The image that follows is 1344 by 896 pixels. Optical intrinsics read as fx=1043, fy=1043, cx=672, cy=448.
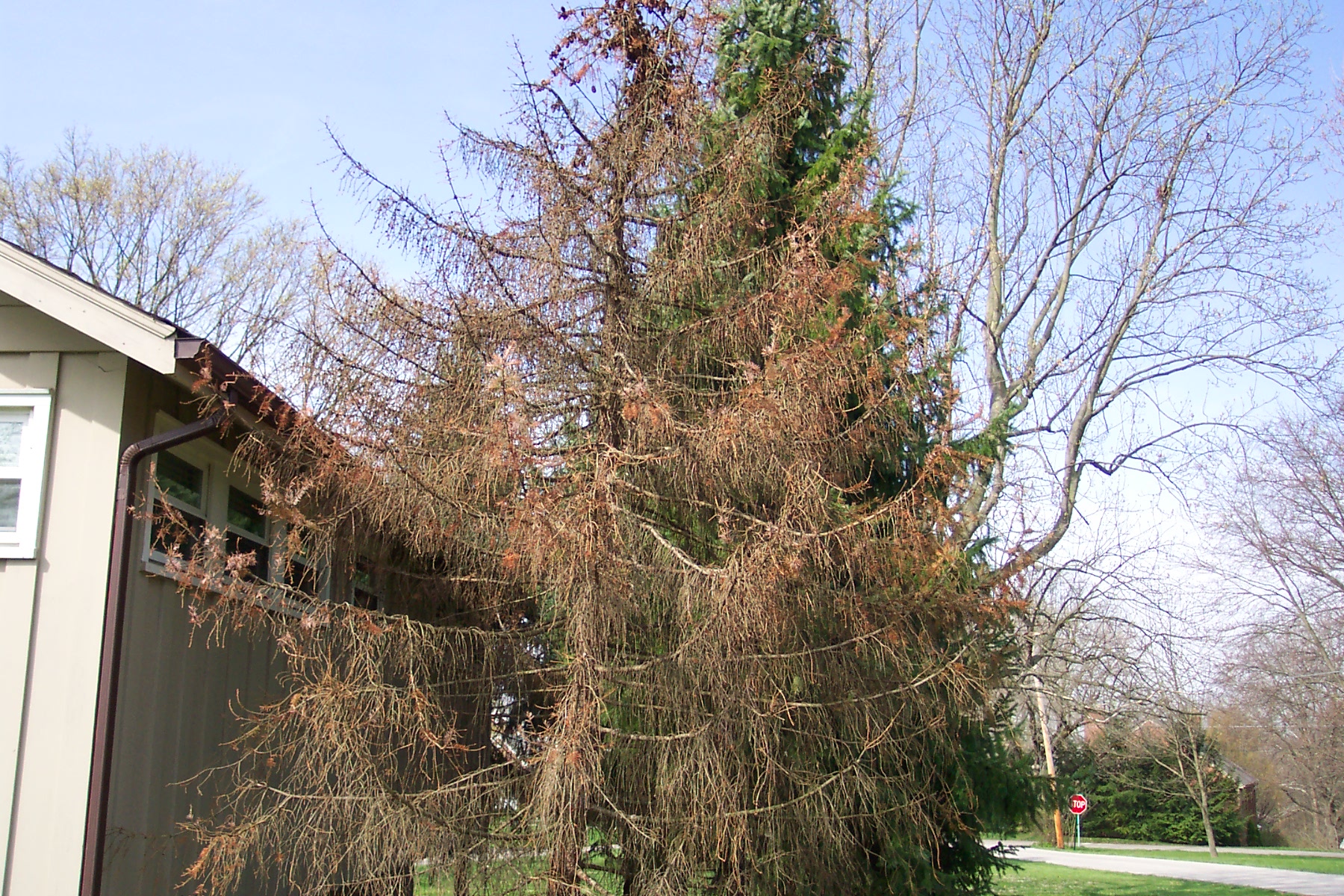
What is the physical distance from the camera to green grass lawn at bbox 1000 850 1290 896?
58.4ft

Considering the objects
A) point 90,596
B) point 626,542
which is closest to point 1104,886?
point 626,542

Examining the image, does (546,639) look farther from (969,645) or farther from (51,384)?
(51,384)

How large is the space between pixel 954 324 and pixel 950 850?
5862mm

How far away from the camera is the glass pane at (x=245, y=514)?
802 cm

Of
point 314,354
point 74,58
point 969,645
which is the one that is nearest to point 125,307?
point 314,354

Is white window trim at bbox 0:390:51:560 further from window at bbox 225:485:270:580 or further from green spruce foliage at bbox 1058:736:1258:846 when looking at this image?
green spruce foliage at bbox 1058:736:1258:846

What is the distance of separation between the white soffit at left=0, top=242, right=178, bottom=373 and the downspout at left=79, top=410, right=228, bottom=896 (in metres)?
0.53

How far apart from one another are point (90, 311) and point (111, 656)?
2039 mm

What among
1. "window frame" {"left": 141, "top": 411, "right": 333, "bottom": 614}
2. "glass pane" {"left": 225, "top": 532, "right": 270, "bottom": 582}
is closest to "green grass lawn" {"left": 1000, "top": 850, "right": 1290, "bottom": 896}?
"glass pane" {"left": 225, "top": 532, "right": 270, "bottom": 582}

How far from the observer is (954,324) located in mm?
12016

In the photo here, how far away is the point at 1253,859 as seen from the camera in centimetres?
3152

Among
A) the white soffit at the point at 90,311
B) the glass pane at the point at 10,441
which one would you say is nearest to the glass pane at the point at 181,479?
the glass pane at the point at 10,441

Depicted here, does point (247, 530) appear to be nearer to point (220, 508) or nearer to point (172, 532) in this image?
point (220, 508)

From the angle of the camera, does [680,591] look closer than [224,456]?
Yes
